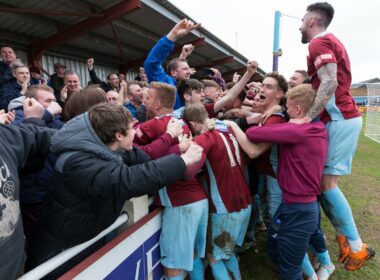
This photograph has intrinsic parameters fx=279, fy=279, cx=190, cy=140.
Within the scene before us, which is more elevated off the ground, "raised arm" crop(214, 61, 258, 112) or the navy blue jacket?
the navy blue jacket

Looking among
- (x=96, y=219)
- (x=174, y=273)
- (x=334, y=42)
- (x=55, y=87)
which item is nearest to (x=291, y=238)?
(x=174, y=273)

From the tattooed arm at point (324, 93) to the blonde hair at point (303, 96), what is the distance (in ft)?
0.12

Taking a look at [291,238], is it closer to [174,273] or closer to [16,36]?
[174,273]

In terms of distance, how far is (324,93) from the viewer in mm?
2262

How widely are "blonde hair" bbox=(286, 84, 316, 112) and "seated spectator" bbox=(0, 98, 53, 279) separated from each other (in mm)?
1901

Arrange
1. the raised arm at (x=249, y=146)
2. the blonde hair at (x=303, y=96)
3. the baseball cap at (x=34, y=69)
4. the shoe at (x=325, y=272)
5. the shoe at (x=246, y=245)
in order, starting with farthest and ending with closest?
the baseball cap at (x=34, y=69) < the shoe at (x=246, y=245) < the shoe at (x=325, y=272) < the raised arm at (x=249, y=146) < the blonde hair at (x=303, y=96)

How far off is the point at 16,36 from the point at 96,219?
699cm

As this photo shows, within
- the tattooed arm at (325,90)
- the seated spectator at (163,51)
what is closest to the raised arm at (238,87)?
the seated spectator at (163,51)

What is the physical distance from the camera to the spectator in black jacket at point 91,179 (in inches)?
51.6

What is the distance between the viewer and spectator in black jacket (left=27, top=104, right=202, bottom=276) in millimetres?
1310

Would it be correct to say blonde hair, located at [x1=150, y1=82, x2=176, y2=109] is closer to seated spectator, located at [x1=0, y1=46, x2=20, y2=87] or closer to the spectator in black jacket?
the spectator in black jacket

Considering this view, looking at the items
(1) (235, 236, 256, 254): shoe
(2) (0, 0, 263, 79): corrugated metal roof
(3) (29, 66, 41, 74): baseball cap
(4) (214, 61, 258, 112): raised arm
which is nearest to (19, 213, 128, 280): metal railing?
(4) (214, 61, 258, 112): raised arm

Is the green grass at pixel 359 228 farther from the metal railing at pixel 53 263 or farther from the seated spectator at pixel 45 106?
the seated spectator at pixel 45 106

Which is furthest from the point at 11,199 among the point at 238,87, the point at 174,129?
the point at 238,87
